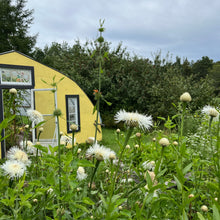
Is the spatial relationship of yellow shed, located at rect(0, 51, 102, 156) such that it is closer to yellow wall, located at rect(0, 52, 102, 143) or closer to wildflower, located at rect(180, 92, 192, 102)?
yellow wall, located at rect(0, 52, 102, 143)

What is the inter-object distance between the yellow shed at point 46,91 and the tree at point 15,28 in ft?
56.1

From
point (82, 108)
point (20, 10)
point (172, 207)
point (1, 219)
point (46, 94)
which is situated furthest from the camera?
point (20, 10)

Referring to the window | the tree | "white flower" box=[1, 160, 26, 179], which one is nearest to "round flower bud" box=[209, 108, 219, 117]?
"white flower" box=[1, 160, 26, 179]

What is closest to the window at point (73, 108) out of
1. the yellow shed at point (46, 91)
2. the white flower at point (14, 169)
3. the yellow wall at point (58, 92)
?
the yellow shed at point (46, 91)

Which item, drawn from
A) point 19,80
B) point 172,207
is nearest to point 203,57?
point 19,80

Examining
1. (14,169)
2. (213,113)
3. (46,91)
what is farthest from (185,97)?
(46,91)

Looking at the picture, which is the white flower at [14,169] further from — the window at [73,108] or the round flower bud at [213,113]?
the window at [73,108]

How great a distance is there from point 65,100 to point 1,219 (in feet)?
24.5

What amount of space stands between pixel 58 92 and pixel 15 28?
20056mm

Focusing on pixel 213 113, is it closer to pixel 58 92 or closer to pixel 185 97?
pixel 185 97

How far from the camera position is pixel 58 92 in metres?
7.86

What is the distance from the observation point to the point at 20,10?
25578mm

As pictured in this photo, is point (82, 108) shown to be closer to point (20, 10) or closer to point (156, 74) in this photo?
point (156, 74)

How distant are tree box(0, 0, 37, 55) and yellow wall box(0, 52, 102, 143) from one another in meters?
17.0
